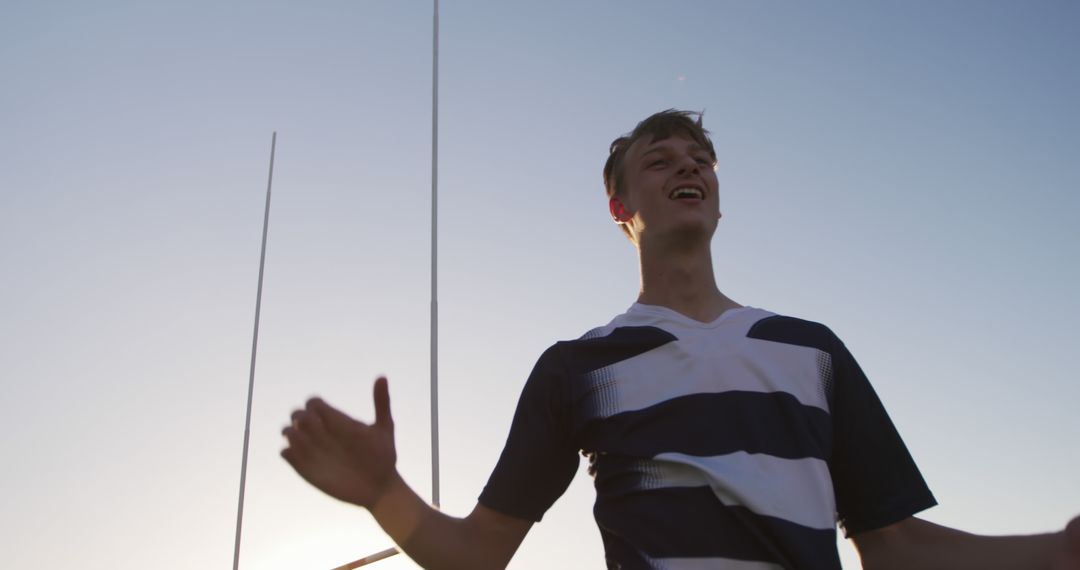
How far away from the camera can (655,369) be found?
1.82 m

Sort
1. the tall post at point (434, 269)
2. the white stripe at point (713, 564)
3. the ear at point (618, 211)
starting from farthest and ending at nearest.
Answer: the tall post at point (434, 269)
the ear at point (618, 211)
the white stripe at point (713, 564)

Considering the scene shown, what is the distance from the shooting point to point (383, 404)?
4.86 feet

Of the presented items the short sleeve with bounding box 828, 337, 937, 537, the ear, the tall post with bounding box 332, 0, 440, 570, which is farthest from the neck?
the tall post with bounding box 332, 0, 440, 570

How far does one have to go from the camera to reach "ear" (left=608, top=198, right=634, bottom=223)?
2.47m

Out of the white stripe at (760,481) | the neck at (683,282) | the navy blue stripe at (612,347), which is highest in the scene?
the neck at (683,282)

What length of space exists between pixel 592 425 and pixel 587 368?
0.15m

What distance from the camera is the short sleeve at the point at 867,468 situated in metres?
1.82

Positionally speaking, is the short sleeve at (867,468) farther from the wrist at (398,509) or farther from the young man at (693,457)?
the wrist at (398,509)

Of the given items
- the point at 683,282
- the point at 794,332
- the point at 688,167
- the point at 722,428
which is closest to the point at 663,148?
the point at 688,167

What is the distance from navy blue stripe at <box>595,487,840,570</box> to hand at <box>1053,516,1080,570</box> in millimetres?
398

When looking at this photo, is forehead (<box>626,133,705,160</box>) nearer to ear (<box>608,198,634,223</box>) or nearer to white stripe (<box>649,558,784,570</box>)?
ear (<box>608,198,634,223</box>)

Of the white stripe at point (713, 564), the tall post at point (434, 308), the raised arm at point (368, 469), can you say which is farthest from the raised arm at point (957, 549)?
the tall post at point (434, 308)

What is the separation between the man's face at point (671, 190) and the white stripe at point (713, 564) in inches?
36.1

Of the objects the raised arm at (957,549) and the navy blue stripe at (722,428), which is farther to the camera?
the navy blue stripe at (722,428)
